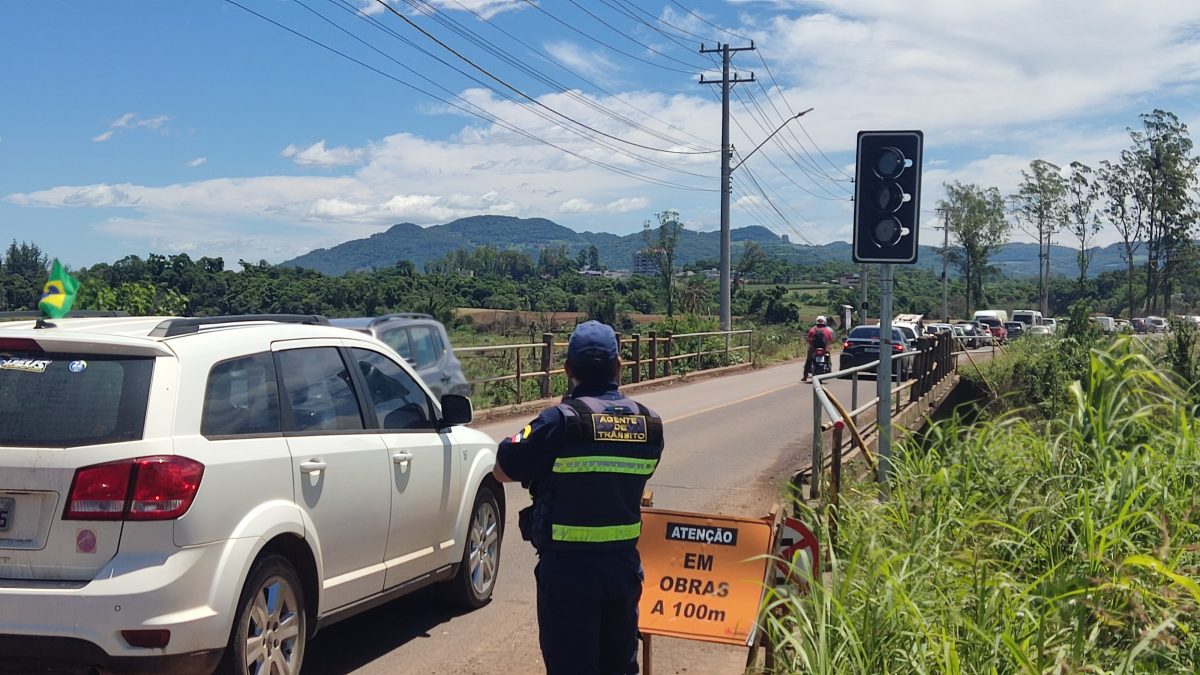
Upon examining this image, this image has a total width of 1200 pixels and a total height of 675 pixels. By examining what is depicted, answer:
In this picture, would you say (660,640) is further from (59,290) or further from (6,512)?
(59,290)

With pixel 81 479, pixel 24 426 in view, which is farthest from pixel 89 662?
pixel 24 426

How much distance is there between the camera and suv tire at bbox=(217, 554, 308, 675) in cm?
446

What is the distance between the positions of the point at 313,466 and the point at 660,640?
267 cm

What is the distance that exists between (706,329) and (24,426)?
103ft

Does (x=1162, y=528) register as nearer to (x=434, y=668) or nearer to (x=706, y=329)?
(x=434, y=668)

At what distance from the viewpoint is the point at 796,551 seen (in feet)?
16.6

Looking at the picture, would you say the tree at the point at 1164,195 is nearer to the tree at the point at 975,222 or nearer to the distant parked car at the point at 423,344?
the tree at the point at 975,222

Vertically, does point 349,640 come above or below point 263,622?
below

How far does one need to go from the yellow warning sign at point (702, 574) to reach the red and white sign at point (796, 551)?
123mm

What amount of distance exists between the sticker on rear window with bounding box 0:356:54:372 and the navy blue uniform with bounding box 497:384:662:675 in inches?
75.8

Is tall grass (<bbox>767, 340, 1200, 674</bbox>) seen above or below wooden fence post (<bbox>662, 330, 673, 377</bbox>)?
above

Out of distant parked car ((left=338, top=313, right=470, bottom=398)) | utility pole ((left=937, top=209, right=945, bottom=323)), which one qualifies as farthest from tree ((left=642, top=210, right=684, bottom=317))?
distant parked car ((left=338, top=313, right=470, bottom=398))

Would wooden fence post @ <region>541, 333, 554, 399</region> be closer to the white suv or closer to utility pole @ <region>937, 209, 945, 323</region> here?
the white suv

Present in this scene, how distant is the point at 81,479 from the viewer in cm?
413
